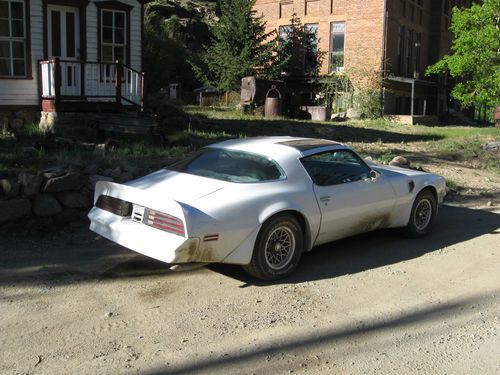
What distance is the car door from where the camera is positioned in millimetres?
5984

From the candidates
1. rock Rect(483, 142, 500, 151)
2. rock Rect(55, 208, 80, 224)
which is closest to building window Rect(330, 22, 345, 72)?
rock Rect(483, 142, 500, 151)

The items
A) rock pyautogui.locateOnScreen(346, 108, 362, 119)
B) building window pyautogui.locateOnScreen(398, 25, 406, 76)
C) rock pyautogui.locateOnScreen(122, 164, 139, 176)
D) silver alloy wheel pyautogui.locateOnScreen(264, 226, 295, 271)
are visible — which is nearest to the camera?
silver alloy wheel pyautogui.locateOnScreen(264, 226, 295, 271)

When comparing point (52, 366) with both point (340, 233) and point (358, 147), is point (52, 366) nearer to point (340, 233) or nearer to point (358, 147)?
point (340, 233)

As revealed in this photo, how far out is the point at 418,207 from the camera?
721cm

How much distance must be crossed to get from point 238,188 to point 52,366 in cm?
233

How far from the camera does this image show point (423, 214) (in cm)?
734

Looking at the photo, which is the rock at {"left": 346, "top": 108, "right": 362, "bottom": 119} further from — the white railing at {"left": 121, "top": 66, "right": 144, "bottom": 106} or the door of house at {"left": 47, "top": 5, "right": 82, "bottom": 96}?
the door of house at {"left": 47, "top": 5, "right": 82, "bottom": 96}

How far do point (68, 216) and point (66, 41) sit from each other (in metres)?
9.26

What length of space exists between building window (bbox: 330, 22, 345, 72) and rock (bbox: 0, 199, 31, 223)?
79.3ft

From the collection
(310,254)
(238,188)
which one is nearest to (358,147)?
(310,254)

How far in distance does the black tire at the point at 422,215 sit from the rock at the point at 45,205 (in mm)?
4243

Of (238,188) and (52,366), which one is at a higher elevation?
(238,188)

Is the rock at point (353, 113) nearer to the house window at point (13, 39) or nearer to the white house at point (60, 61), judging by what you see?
the white house at point (60, 61)

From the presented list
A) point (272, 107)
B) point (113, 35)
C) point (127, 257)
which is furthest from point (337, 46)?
point (127, 257)
